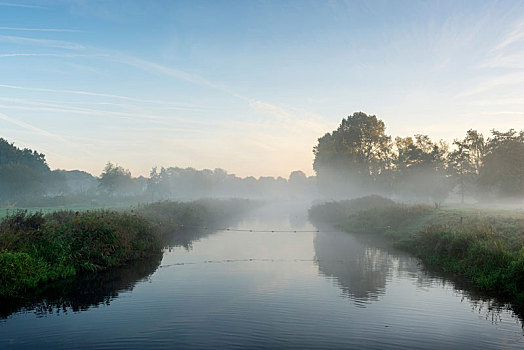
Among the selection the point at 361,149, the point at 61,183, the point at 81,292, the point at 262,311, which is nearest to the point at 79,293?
the point at 81,292

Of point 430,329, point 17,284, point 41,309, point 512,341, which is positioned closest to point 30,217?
point 17,284

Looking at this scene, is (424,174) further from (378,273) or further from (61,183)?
(61,183)

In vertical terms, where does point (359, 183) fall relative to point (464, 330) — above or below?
above

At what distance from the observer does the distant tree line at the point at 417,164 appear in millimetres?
44688

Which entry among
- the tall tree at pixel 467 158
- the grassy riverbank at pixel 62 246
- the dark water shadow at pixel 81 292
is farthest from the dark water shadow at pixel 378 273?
the tall tree at pixel 467 158

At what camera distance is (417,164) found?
52719 millimetres

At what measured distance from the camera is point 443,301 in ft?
44.5

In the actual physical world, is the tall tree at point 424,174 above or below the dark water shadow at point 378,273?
above

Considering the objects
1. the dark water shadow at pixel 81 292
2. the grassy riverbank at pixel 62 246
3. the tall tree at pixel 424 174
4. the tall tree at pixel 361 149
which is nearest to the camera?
the dark water shadow at pixel 81 292

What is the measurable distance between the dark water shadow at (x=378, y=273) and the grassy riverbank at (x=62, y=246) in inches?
459

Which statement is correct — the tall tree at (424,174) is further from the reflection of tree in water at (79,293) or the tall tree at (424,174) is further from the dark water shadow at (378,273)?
the reflection of tree in water at (79,293)

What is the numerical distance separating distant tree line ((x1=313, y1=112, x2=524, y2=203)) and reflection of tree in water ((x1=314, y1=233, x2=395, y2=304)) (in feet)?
89.5

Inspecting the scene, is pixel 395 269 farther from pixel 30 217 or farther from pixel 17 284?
pixel 30 217

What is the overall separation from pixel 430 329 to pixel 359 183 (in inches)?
2135
